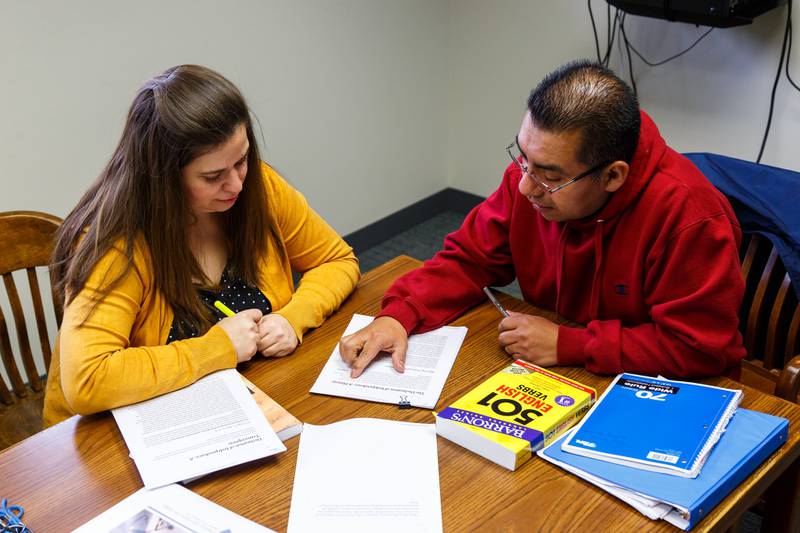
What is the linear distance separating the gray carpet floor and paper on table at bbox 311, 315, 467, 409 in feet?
5.91

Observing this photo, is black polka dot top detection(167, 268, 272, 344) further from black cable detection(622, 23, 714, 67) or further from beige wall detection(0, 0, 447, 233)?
black cable detection(622, 23, 714, 67)

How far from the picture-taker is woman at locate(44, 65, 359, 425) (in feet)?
4.56

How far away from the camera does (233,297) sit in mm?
1646

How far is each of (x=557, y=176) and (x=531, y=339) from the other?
1.02 feet

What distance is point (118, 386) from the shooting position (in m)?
1.35

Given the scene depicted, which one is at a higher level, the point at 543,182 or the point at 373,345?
the point at 543,182

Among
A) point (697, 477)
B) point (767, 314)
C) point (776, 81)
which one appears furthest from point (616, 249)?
point (776, 81)

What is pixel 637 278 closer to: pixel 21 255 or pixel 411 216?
pixel 21 255

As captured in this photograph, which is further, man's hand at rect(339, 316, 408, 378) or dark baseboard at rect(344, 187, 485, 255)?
dark baseboard at rect(344, 187, 485, 255)

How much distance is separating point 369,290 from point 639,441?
75cm

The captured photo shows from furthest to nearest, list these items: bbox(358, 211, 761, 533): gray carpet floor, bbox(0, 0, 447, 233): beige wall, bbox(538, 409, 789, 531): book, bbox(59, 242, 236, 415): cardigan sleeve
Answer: bbox(358, 211, 761, 533): gray carpet floor < bbox(0, 0, 447, 233): beige wall < bbox(59, 242, 236, 415): cardigan sleeve < bbox(538, 409, 789, 531): book

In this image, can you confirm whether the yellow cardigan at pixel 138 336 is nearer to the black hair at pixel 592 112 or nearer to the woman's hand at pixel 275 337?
the woman's hand at pixel 275 337

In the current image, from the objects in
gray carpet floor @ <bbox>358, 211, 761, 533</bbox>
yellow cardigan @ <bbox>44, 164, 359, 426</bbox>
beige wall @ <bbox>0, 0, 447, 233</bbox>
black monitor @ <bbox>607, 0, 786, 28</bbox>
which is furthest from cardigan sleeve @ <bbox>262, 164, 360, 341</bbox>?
gray carpet floor @ <bbox>358, 211, 761, 533</bbox>

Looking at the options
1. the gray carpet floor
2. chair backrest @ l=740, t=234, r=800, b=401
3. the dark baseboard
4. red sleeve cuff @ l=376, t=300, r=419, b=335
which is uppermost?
red sleeve cuff @ l=376, t=300, r=419, b=335
